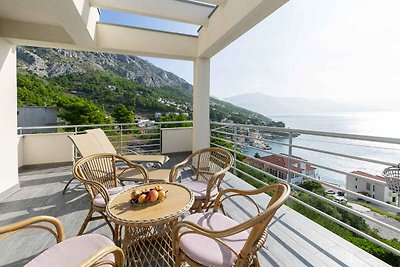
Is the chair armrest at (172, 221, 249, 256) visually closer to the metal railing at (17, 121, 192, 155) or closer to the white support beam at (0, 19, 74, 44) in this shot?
the white support beam at (0, 19, 74, 44)

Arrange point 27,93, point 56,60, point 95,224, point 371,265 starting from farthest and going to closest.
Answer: point 56,60, point 27,93, point 95,224, point 371,265

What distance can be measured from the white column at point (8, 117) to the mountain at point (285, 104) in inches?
259

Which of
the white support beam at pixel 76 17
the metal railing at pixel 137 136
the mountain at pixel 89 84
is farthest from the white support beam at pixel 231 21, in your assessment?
the mountain at pixel 89 84

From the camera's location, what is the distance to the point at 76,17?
2.69 m

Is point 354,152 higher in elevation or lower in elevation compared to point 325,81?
lower

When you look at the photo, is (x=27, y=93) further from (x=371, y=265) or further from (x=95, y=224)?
(x=371, y=265)

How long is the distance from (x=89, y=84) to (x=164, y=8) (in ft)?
49.5

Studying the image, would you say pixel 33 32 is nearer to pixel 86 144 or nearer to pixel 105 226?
pixel 86 144

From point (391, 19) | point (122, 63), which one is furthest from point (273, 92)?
point (122, 63)

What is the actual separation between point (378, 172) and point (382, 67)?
6.11 m

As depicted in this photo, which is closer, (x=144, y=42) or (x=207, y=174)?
(x=207, y=174)

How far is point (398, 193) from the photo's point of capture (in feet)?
5.80

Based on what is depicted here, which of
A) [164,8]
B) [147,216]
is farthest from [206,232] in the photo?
[164,8]

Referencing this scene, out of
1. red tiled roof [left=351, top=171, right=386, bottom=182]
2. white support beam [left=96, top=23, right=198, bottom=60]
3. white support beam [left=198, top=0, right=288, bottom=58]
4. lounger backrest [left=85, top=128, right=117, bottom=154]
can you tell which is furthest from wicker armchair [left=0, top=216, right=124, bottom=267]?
white support beam [left=96, top=23, right=198, bottom=60]
